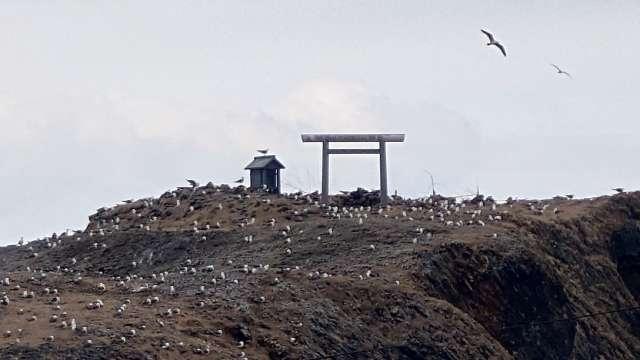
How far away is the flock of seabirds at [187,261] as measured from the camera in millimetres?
39125

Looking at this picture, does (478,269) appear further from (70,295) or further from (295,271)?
(70,295)

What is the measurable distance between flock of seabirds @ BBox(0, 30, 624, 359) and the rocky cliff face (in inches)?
3.8

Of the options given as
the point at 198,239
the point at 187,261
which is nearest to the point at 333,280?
the point at 187,261

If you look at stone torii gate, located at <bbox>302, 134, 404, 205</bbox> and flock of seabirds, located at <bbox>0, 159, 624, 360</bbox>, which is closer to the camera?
flock of seabirds, located at <bbox>0, 159, 624, 360</bbox>

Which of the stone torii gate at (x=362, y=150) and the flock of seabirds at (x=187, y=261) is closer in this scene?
the flock of seabirds at (x=187, y=261)

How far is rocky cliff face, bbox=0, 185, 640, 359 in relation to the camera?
39875 millimetres

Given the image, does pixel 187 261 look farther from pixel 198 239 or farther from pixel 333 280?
pixel 333 280

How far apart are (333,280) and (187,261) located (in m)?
7.23

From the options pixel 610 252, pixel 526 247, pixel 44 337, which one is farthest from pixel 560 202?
pixel 44 337

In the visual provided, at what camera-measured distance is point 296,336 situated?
40562 millimetres

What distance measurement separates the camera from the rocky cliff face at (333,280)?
39875 mm

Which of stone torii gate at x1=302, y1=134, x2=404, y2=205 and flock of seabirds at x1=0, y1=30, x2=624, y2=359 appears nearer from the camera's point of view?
flock of seabirds at x1=0, y1=30, x2=624, y2=359

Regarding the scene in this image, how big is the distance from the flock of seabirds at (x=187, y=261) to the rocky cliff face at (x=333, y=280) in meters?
0.10

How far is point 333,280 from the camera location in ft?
146
